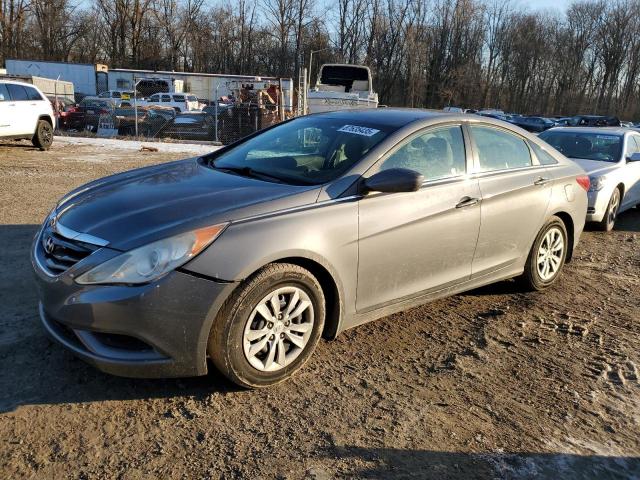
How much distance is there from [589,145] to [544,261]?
4.65 m

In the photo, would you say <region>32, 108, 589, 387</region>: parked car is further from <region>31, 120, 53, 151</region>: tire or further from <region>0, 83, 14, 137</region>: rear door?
<region>31, 120, 53, 151</region>: tire

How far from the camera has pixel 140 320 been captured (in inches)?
105

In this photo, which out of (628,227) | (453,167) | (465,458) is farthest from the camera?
(628,227)

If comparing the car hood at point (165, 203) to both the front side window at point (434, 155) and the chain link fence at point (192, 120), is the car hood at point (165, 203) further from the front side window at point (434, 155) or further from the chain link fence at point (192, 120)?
the chain link fence at point (192, 120)

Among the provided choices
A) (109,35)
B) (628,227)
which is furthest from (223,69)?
(628,227)

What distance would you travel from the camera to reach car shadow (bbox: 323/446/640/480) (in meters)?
2.50

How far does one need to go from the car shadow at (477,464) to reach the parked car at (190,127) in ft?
64.3

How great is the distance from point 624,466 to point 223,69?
69.8 meters

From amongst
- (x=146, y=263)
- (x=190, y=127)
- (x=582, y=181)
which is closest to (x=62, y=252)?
(x=146, y=263)

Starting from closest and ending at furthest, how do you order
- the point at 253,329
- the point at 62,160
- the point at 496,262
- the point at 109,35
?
1. the point at 253,329
2. the point at 496,262
3. the point at 62,160
4. the point at 109,35

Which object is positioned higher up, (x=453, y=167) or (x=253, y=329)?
(x=453, y=167)

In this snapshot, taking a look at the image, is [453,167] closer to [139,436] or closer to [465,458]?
[465,458]

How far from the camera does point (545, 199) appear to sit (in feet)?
15.5

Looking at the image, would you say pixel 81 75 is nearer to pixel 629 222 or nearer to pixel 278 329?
pixel 629 222
